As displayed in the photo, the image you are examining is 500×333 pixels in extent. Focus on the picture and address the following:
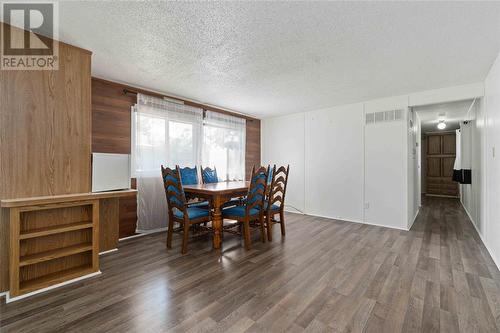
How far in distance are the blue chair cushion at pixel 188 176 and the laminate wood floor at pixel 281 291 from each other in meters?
1.01

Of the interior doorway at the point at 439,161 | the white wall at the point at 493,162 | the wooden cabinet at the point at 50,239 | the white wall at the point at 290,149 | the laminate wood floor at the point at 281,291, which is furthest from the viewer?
the interior doorway at the point at 439,161

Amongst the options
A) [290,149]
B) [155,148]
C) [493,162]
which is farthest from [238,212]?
[493,162]

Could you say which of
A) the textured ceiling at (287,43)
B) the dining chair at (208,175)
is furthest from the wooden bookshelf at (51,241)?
the dining chair at (208,175)

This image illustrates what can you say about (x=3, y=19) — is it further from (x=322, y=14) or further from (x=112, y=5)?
(x=322, y=14)

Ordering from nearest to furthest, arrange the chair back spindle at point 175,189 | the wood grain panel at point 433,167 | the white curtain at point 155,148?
the chair back spindle at point 175,189
the white curtain at point 155,148
the wood grain panel at point 433,167

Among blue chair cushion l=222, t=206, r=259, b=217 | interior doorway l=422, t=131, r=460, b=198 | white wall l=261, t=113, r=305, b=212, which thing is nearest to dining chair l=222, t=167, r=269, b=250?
blue chair cushion l=222, t=206, r=259, b=217

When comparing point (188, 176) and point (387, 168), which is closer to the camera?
point (188, 176)

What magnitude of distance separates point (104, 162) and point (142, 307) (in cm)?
151

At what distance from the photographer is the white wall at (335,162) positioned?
430 centimetres

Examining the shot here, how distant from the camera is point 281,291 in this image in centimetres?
195

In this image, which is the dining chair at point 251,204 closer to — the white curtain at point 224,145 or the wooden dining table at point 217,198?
the wooden dining table at point 217,198

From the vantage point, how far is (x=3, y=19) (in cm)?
187

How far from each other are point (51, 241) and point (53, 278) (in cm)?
35

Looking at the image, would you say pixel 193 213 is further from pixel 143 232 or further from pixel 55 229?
pixel 55 229
